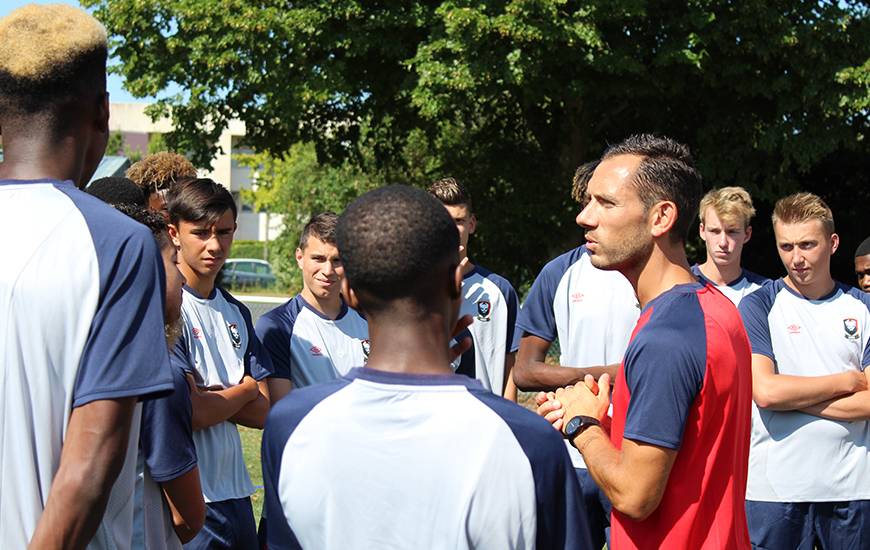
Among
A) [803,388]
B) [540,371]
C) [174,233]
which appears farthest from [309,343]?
[803,388]

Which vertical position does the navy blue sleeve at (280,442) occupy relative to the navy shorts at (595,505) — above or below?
above

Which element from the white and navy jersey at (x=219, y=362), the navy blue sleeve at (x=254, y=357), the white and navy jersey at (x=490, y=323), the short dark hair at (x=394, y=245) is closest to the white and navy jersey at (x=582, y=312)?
the white and navy jersey at (x=490, y=323)

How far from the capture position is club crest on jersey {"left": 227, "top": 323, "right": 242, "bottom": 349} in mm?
4727

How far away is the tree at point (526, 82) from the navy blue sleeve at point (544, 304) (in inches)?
462

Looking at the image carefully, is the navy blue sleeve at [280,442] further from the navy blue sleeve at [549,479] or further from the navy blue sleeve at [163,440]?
the navy blue sleeve at [163,440]

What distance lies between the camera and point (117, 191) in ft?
14.6

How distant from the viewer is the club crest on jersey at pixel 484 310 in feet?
20.1

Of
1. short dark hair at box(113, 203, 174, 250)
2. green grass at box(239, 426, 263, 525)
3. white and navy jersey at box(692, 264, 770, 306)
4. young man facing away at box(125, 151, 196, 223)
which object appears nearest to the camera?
short dark hair at box(113, 203, 174, 250)

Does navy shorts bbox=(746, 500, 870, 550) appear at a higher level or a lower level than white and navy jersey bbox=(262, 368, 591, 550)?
lower

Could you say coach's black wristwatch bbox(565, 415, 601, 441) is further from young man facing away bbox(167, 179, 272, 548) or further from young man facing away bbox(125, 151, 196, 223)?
young man facing away bbox(125, 151, 196, 223)

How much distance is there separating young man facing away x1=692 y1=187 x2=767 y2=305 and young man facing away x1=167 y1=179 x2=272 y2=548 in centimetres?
264

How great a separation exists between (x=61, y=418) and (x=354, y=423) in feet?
2.29

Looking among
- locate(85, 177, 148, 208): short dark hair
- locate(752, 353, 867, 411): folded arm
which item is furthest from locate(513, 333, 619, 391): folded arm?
locate(85, 177, 148, 208): short dark hair

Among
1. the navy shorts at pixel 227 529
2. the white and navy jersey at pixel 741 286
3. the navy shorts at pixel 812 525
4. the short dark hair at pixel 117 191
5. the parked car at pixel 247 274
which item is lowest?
the parked car at pixel 247 274
